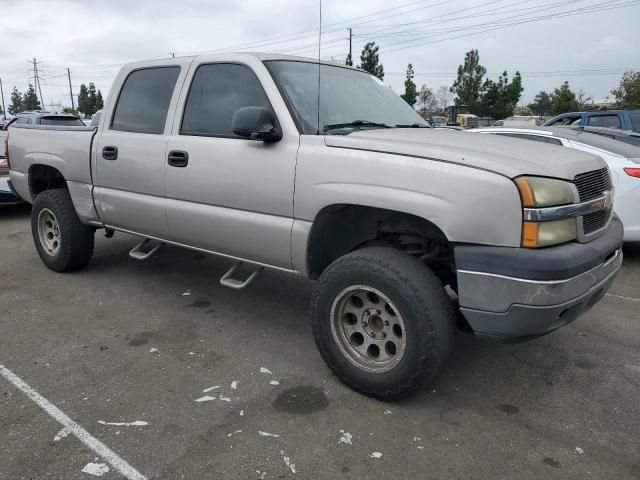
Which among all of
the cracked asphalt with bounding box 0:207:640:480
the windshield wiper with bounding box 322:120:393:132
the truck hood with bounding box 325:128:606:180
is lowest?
the cracked asphalt with bounding box 0:207:640:480

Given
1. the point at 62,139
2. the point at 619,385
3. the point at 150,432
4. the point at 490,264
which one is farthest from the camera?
the point at 62,139

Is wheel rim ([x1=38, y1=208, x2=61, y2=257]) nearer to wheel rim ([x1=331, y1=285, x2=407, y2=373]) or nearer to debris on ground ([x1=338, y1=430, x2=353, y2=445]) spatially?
wheel rim ([x1=331, y1=285, x2=407, y2=373])

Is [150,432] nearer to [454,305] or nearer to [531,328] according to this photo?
[454,305]

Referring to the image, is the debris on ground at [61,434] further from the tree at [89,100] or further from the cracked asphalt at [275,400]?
the tree at [89,100]

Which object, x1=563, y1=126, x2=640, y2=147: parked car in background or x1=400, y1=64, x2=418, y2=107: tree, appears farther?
x1=400, y1=64, x2=418, y2=107: tree

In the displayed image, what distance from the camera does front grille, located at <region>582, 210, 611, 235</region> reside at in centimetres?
267

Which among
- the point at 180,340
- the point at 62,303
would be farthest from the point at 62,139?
the point at 180,340

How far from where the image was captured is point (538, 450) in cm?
253

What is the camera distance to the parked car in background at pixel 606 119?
390 inches

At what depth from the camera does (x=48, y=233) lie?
5.21 meters

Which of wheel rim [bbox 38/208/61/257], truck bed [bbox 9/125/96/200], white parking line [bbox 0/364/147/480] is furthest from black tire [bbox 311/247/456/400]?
wheel rim [bbox 38/208/61/257]

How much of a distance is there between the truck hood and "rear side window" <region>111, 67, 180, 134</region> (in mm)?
1704

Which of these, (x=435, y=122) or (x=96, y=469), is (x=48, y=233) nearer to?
(x=96, y=469)

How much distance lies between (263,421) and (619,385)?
220 cm
